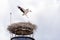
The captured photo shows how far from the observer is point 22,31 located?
40719 millimetres

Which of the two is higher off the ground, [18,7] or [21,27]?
[18,7]

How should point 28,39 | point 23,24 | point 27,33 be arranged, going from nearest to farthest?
1. point 23,24
2. point 27,33
3. point 28,39

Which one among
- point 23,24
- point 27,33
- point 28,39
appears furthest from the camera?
point 28,39

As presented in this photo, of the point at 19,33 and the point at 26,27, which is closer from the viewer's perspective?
the point at 26,27

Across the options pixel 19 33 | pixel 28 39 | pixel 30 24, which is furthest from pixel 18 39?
pixel 30 24

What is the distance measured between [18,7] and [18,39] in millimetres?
9396

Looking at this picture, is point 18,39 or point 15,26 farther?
point 18,39

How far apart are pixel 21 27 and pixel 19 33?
2721 millimetres

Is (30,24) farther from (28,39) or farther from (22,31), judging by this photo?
(28,39)

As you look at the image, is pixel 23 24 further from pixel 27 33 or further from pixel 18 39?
pixel 18 39

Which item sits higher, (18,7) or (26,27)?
(18,7)

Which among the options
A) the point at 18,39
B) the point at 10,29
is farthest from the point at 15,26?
the point at 18,39

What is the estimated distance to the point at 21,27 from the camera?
39.4 meters

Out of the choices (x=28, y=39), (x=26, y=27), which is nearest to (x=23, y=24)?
(x=26, y=27)
